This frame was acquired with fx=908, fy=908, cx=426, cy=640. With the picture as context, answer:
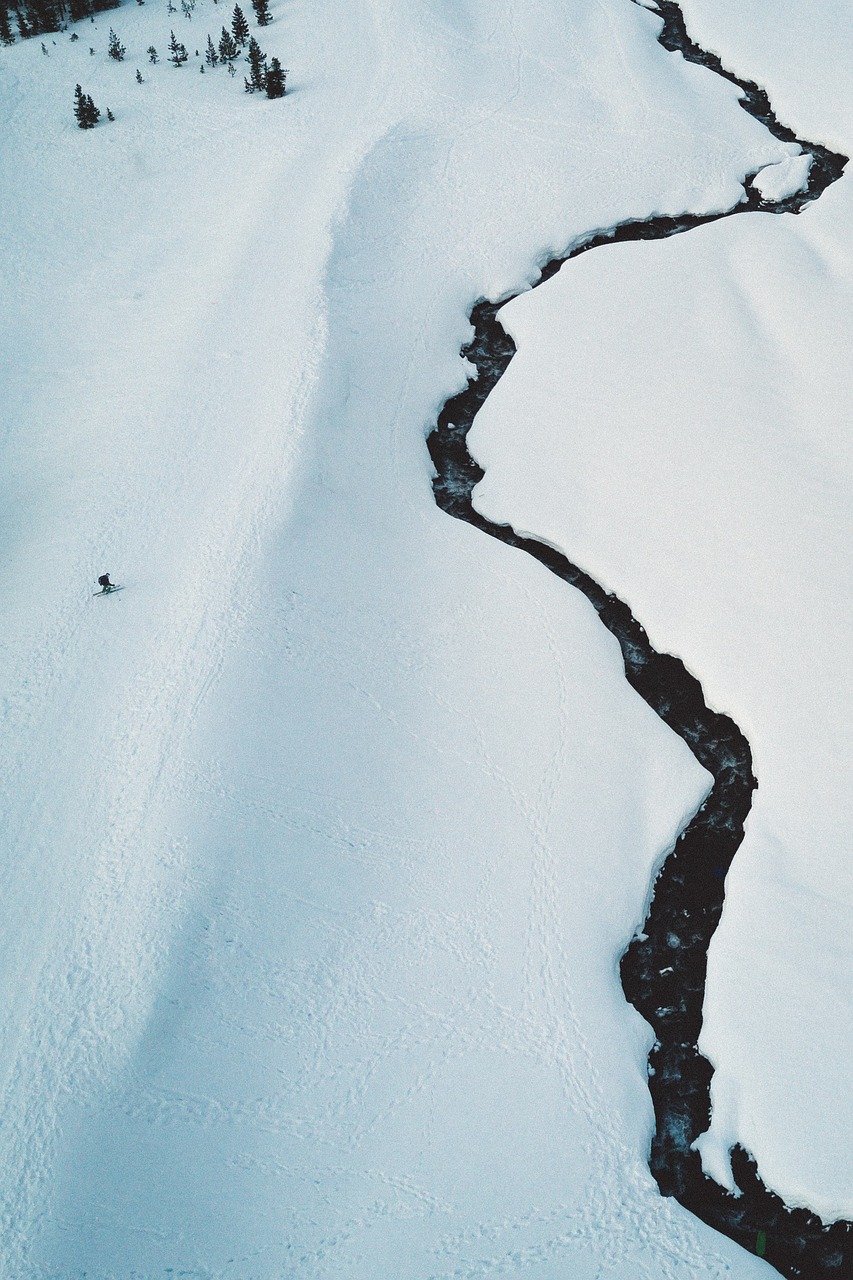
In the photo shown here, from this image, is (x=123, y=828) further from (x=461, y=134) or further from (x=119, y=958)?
(x=461, y=134)

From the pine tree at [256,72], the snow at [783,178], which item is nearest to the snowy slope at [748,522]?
the snow at [783,178]

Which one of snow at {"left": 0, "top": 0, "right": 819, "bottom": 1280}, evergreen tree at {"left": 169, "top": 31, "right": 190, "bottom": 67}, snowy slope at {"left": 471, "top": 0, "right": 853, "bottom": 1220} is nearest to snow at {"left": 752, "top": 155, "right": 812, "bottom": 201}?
snow at {"left": 0, "top": 0, "right": 819, "bottom": 1280}

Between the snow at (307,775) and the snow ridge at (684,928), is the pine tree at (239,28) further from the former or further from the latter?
the snow ridge at (684,928)

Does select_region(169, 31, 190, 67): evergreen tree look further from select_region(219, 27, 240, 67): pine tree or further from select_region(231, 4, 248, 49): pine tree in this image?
select_region(231, 4, 248, 49): pine tree

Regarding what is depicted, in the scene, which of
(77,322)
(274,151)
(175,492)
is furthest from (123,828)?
(274,151)

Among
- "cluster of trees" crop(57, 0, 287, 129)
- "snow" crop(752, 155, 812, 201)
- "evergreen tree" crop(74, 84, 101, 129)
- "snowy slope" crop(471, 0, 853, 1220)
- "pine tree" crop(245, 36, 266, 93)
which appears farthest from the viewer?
"pine tree" crop(245, 36, 266, 93)
